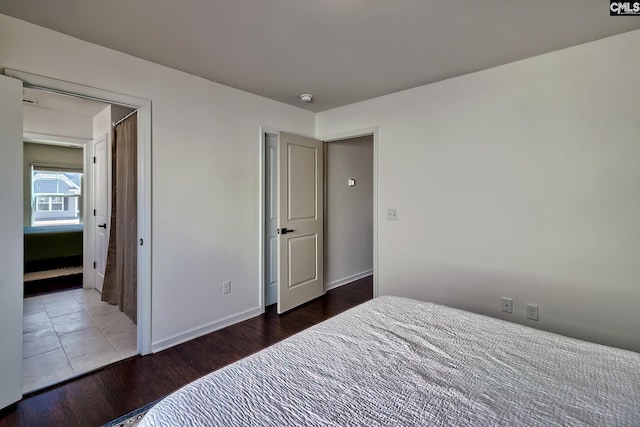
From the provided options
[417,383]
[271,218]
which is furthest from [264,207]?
[417,383]

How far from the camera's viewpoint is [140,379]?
2152 mm

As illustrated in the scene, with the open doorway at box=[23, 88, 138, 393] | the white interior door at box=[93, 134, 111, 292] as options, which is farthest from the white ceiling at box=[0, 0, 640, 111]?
the white interior door at box=[93, 134, 111, 292]

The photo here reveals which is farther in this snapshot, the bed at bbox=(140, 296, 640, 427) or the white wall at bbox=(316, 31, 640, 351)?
the white wall at bbox=(316, 31, 640, 351)

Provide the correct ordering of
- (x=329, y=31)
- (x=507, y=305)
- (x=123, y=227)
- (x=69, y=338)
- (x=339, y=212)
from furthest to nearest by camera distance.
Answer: (x=339, y=212)
(x=123, y=227)
(x=69, y=338)
(x=507, y=305)
(x=329, y=31)

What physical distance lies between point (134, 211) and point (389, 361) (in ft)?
9.52

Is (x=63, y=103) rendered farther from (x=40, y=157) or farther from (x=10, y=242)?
(x=40, y=157)

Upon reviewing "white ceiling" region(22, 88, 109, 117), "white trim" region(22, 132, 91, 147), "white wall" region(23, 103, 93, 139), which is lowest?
"white trim" region(22, 132, 91, 147)

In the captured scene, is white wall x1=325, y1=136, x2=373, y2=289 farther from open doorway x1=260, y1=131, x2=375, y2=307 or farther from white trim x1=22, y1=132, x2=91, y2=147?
white trim x1=22, y1=132, x2=91, y2=147

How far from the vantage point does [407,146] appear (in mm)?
3090

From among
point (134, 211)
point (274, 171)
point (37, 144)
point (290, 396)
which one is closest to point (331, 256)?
point (274, 171)

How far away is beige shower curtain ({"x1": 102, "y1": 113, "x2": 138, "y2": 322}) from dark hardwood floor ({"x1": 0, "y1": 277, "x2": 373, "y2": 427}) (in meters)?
0.90

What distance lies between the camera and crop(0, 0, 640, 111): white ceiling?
5.73 ft

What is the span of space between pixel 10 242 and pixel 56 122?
283 cm

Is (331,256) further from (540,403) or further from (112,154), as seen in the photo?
(540,403)
